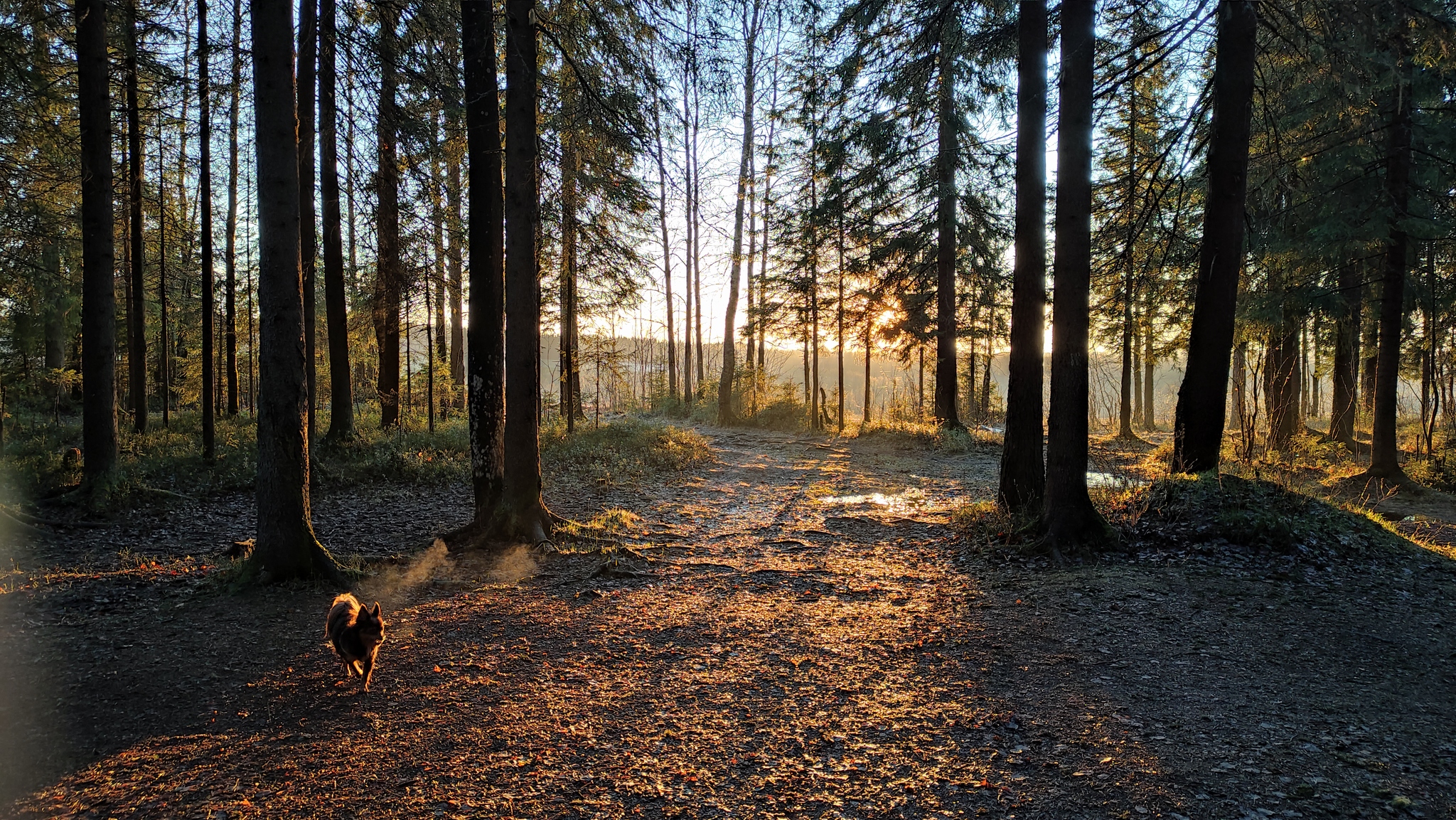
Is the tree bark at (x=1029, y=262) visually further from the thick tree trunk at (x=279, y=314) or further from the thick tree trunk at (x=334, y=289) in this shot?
the thick tree trunk at (x=334, y=289)

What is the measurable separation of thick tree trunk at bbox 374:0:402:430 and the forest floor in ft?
18.7

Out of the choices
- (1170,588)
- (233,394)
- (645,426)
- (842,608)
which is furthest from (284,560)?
(233,394)

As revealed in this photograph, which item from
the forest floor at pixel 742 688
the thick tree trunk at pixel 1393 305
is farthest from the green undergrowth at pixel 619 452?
the thick tree trunk at pixel 1393 305

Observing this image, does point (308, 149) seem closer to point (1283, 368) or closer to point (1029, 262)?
point (1029, 262)

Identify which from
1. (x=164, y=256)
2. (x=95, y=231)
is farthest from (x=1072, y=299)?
(x=164, y=256)

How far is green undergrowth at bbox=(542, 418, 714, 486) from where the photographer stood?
11984mm

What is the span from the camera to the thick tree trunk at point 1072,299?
21.1 ft

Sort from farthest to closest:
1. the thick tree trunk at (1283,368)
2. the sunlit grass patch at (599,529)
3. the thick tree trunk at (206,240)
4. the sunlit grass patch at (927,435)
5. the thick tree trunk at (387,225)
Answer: the sunlit grass patch at (927,435)
the thick tree trunk at (1283,368)
the thick tree trunk at (206,240)
the thick tree trunk at (387,225)
the sunlit grass patch at (599,529)

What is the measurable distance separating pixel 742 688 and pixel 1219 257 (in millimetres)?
7737

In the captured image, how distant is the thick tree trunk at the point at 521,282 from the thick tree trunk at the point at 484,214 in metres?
0.16

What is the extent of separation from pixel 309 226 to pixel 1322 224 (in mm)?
19530

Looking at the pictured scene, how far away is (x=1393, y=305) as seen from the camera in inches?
462

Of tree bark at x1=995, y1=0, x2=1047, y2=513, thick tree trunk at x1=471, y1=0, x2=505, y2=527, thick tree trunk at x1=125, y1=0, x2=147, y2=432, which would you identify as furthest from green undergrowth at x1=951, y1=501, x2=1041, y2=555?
thick tree trunk at x1=125, y1=0, x2=147, y2=432

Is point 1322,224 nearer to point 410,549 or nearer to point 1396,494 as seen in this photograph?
point 1396,494
